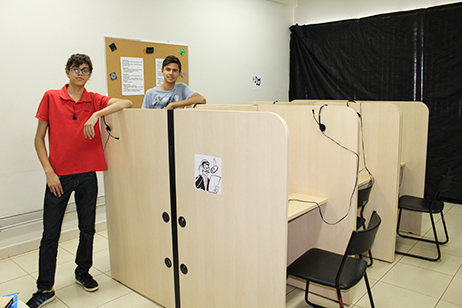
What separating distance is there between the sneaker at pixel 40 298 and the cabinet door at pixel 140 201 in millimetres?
478

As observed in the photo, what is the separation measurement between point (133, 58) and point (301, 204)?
102 inches

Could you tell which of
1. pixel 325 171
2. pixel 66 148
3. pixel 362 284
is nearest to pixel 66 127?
pixel 66 148

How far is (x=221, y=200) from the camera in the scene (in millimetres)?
1966

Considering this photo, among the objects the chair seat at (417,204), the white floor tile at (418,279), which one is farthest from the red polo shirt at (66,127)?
the chair seat at (417,204)

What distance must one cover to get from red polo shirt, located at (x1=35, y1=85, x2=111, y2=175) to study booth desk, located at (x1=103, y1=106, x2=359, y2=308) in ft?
0.64

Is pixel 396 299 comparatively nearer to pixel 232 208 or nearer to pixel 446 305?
pixel 446 305

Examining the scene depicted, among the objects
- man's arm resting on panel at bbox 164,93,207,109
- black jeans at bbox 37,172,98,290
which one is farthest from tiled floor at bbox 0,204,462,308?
Answer: man's arm resting on panel at bbox 164,93,207,109

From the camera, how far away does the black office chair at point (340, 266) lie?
1.88m

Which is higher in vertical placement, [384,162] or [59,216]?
[384,162]

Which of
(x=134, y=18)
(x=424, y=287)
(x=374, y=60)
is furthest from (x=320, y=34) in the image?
(x=424, y=287)

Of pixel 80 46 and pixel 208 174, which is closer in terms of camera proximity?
pixel 208 174

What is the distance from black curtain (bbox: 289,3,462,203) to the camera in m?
4.68

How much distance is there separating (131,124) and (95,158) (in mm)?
384

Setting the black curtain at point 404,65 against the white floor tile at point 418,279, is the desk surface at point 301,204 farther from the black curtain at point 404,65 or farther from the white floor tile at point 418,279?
the black curtain at point 404,65
